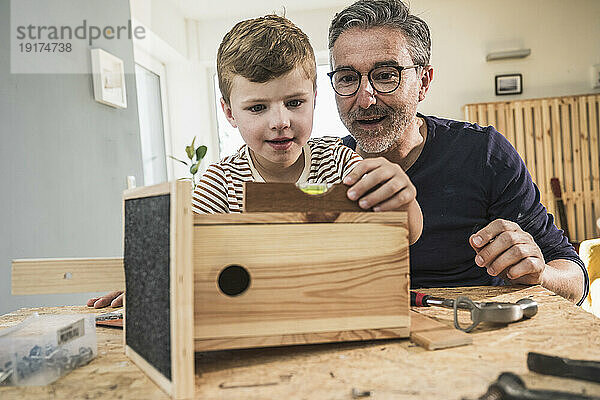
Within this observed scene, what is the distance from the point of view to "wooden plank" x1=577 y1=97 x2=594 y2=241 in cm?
473

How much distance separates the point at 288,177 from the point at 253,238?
0.56 m

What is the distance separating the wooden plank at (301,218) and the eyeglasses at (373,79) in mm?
1022

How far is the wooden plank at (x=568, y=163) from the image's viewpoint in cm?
475

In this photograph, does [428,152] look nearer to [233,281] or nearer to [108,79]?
[233,281]

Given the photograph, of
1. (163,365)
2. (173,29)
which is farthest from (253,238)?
(173,29)

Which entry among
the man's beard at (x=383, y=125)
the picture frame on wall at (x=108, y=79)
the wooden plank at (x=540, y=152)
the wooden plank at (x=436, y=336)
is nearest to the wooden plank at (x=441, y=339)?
the wooden plank at (x=436, y=336)

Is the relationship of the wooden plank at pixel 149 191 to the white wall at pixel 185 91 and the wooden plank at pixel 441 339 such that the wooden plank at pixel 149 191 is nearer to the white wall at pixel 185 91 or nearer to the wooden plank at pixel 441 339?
the wooden plank at pixel 441 339

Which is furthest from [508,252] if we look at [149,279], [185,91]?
[185,91]

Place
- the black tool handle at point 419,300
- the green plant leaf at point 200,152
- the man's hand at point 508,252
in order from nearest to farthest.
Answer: the black tool handle at point 419,300
the man's hand at point 508,252
the green plant leaf at point 200,152

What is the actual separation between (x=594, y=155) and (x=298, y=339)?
4.93 m

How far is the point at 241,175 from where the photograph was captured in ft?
3.89

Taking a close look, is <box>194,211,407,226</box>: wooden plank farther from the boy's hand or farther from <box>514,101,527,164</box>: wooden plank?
<box>514,101,527,164</box>: wooden plank

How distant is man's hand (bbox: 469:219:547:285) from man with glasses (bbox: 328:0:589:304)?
370 mm

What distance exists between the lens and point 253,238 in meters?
0.66
